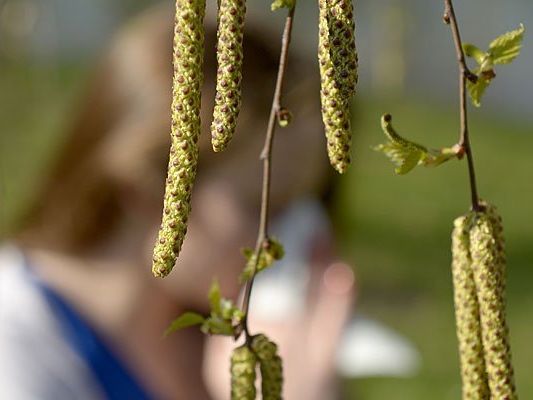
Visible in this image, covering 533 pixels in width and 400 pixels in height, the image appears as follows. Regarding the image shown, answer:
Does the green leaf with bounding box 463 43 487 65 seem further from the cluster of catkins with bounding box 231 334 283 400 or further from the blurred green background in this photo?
the blurred green background

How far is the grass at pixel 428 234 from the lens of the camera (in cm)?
404

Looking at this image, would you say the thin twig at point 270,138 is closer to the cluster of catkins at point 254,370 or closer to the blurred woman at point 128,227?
the cluster of catkins at point 254,370

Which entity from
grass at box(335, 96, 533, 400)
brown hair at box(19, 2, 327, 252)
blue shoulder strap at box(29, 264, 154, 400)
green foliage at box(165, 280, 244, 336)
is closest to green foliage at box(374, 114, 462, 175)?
green foliage at box(165, 280, 244, 336)

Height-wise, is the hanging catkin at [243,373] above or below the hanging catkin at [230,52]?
below

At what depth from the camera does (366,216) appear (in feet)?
18.7

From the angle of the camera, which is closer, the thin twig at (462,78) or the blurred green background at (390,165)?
the thin twig at (462,78)

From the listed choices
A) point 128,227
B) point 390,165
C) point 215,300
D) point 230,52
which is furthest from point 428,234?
point 230,52

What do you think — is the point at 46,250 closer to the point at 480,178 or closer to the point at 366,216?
the point at 366,216

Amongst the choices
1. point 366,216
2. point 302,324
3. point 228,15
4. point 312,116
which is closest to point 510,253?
point 366,216

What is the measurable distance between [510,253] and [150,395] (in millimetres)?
3494

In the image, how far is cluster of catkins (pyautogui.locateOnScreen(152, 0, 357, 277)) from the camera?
0.55m

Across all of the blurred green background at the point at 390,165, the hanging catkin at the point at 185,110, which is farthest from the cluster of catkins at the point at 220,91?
the blurred green background at the point at 390,165

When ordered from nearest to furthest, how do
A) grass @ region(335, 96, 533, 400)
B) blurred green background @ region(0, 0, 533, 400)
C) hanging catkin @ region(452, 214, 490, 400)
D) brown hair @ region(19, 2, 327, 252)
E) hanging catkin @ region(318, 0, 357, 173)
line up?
hanging catkin @ region(318, 0, 357, 173)
hanging catkin @ region(452, 214, 490, 400)
brown hair @ region(19, 2, 327, 252)
grass @ region(335, 96, 533, 400)
blurred green background @ region(0, 0, 533, 400)

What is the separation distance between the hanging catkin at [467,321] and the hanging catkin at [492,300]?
0.01m
